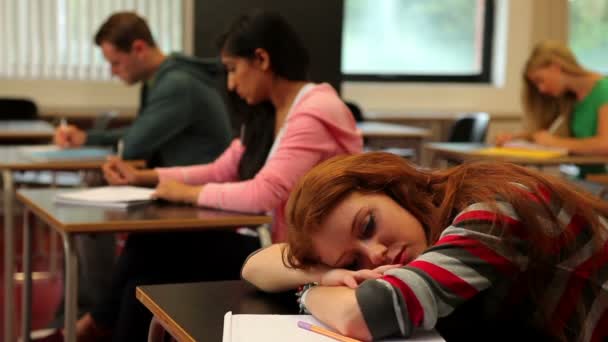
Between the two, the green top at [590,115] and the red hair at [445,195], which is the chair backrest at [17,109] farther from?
the red hair at [445,195]

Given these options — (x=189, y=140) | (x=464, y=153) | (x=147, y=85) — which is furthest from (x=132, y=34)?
(x=464, y=153)

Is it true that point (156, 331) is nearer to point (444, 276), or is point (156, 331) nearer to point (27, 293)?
point (444, 276)

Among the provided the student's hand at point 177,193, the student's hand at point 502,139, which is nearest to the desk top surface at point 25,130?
the student's hand at point 177,193

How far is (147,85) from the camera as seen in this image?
12.4ft

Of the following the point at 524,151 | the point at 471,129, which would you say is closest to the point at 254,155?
the point at 524,151

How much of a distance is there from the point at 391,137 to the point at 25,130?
2057 mm

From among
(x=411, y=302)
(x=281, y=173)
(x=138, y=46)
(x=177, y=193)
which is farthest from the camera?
(x=138, y=46)

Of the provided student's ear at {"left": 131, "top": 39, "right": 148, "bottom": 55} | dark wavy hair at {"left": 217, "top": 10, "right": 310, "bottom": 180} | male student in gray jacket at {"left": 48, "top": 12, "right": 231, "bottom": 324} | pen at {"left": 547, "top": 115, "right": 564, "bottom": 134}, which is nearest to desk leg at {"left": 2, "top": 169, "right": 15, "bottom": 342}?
male student in gray jacket at {"left": 48, "top": 12, "right": 231, "bottom": 324}

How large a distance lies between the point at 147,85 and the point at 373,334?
2.82 meters

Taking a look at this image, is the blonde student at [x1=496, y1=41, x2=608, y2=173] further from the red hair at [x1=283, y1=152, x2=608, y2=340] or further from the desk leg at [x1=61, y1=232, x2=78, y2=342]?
the red hair at [x1=283, y1=152, x2=608, y2=340]

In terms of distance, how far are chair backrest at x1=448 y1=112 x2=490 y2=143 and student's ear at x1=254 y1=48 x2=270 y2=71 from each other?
326 cm

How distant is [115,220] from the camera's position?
85.0 inches

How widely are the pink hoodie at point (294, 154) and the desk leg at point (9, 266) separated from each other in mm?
961

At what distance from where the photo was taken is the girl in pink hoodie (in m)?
2.37
